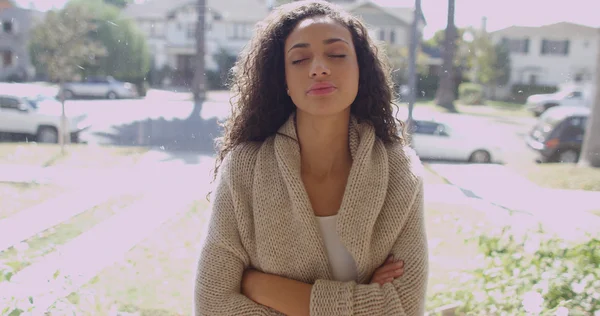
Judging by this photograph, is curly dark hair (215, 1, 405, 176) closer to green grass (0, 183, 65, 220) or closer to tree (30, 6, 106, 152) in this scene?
tree (30, 6, 106, 152)

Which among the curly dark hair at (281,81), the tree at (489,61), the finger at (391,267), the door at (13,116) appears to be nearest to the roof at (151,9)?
the door at (13,116)

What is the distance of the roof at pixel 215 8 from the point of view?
71.1 inches

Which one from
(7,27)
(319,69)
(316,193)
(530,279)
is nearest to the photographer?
(319,69)

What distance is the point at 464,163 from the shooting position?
1879 millimetres

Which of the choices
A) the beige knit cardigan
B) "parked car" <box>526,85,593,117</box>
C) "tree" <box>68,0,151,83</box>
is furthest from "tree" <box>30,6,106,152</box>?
"parked car" <box>526,85,593,117</box>

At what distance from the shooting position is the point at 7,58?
6.07 feet

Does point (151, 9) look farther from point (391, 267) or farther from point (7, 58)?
point (391, 267)

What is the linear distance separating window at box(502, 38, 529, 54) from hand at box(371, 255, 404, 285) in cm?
105

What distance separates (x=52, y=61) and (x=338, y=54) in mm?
1216

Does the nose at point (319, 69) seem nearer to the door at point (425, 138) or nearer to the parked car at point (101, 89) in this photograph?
the door at point (425, 138)

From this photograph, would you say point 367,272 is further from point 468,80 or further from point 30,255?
point 30,255

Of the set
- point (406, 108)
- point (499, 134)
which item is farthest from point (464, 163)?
point (406, 108)

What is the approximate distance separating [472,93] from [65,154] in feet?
4.85

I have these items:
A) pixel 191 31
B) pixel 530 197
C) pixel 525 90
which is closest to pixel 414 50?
pixel 525 90
